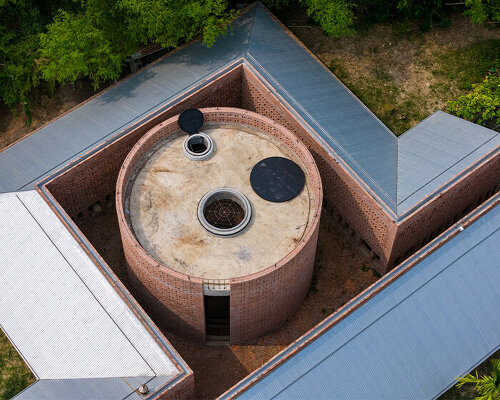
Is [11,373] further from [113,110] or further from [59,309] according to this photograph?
[113,110]

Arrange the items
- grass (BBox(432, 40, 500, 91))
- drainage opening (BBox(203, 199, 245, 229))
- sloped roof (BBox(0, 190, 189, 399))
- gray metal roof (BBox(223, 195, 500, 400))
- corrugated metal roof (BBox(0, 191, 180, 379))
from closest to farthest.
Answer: gray metal roof (BBox(223, 195, 500, 400)) → sloped roof (BBox(0, 190, 189, 399)) → corrugated metal roof (BBox(0, 191, 180, 379)) → drainage opening (BBox(203, 199, 245, 229)) → grass (BBox(432, 40, 500, 91))

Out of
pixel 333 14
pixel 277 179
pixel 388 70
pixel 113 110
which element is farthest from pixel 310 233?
pixel 388 70

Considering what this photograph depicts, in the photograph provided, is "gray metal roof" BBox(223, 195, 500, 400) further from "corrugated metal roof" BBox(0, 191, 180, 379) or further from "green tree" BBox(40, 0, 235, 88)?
"green tree" BBox(40, 0, 235, 88)

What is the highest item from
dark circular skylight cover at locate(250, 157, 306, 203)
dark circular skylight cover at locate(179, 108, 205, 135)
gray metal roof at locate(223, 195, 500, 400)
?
dark circular skylight cover at locate(179, 108, 205, 135)

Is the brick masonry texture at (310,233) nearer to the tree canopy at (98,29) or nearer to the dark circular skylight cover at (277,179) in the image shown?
the dark circular skylight cover at (277,179)

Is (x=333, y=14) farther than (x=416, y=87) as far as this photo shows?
No

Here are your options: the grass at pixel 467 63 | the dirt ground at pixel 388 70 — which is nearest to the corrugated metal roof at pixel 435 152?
the dirt ground at pixel 388 70

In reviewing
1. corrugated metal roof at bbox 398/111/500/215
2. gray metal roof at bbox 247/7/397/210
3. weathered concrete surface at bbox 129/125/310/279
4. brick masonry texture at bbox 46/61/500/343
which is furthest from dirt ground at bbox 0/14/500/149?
weathered concrete surface at bbox 129/125/310/279
